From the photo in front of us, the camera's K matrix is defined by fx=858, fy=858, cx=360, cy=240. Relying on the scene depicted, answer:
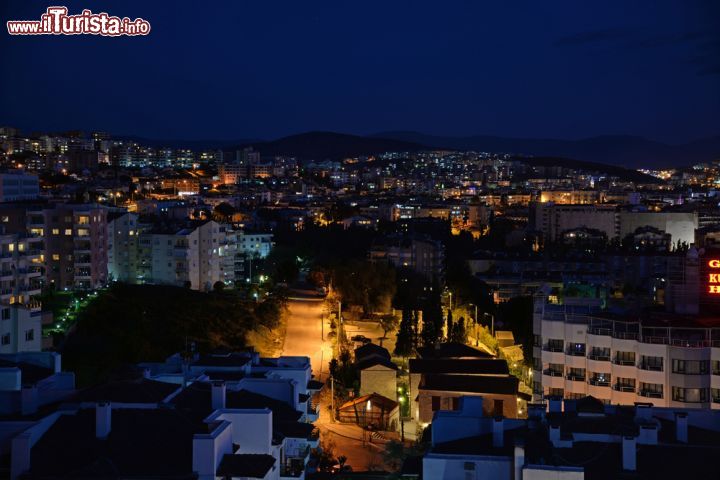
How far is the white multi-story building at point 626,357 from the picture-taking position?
871cm

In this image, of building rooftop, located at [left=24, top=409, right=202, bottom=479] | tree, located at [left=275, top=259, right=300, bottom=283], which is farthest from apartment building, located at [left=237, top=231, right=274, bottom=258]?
building rooftop, located at [left=24, top=409, right=202, bottom=479]

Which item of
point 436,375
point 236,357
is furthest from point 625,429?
point 436,375

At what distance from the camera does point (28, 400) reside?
5516 millimetres

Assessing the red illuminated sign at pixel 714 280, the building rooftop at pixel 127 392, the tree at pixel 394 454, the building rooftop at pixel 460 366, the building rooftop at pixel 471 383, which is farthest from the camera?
the building rooftop at pixel 460 366

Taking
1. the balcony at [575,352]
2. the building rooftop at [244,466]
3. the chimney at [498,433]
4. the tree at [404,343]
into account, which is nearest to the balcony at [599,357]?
the balcony at [575,352]

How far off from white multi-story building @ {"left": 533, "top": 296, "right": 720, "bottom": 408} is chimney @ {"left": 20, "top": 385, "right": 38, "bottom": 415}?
4951 millimetres

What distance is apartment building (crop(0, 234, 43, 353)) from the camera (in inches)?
411

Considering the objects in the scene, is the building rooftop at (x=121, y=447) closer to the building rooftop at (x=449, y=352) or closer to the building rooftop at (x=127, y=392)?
the building rooftop at (x=127, y=392)

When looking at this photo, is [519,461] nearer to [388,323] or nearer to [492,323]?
[388,323]

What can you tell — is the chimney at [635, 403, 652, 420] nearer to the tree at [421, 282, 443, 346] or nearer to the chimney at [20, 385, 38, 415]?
the chimney at [20, 385, 38, 415]

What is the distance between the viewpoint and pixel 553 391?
9.57 m

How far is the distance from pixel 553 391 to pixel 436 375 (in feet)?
5.95

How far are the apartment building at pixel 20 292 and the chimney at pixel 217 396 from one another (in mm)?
5579

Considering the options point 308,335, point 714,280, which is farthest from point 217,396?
point 308,335
